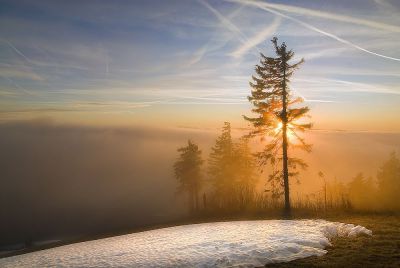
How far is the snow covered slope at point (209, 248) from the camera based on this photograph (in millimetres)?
12742

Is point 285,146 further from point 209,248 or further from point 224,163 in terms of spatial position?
point 224,163

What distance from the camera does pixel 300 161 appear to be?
27.2m

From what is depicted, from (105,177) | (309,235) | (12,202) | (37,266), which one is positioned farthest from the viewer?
(105,177)

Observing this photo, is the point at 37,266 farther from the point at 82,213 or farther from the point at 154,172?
the point at 154,172

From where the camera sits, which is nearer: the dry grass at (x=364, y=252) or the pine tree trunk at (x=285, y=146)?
the dry grass at (x=364, y=252)

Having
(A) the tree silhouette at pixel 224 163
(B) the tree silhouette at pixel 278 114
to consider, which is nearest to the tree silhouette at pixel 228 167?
(A) the tree silhouette at pixel 224 163

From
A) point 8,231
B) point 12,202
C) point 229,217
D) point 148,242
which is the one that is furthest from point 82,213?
point 148,242

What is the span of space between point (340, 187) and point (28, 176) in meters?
158

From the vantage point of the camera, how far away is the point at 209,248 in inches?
561

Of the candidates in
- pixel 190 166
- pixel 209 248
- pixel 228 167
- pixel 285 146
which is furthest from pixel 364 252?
pixel 190 166

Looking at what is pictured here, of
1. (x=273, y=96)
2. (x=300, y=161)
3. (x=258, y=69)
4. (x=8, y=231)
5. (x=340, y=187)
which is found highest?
(x=258, y=69)

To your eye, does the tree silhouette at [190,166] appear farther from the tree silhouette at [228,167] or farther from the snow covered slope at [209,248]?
the snow covered slope at [209,248]

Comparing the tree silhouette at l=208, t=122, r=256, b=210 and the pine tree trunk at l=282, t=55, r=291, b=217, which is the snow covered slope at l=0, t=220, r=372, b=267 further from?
the tree silhouette at l=208, t=122, r=256, b=210

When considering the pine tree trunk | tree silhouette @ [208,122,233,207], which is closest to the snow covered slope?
the pine tree trunk
